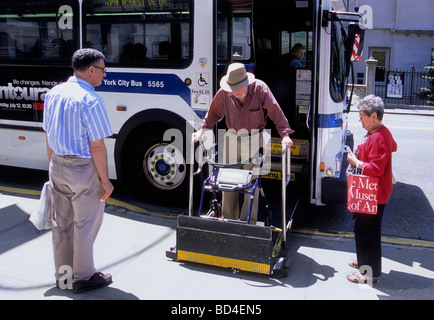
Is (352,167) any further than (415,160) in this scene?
No

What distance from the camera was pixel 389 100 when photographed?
830 inches

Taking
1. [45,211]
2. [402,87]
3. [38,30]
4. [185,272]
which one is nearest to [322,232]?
[185,272]

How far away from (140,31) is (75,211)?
2.90m

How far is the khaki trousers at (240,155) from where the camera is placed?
446 cm

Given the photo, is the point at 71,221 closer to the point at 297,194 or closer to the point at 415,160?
the point at 297,194

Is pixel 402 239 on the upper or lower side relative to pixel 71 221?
lower

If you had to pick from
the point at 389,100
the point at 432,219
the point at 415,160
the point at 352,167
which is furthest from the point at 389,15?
the point at 352,167

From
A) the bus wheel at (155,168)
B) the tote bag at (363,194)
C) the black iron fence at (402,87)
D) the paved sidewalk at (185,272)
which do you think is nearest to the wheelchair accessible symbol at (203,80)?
the bus wheel at (155,168)

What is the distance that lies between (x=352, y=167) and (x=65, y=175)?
2.50 metres

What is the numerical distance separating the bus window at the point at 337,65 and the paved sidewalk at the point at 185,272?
1.73 m

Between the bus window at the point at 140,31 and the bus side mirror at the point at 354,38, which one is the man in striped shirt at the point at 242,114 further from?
the bus side mirror at the point at 354,38

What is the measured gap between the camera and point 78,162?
351cm

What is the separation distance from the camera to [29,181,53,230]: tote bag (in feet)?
12.0

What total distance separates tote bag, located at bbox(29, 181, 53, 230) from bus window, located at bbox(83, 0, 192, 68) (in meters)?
2.48
